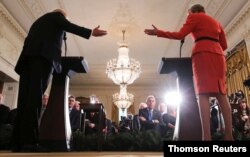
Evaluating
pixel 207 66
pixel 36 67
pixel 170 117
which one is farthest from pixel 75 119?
pixel 207 66

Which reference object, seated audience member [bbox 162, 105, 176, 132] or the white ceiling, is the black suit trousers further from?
the white ceiling

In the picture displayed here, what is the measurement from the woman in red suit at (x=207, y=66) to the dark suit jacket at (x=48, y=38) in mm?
989

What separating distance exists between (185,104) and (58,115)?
1.25 meters

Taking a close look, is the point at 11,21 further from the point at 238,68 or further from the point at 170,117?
the point at 238,68

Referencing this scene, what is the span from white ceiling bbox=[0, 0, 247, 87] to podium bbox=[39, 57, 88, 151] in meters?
3.46

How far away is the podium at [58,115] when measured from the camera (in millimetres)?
2312

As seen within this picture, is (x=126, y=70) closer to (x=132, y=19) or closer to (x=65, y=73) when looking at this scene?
(x=132, y=19)

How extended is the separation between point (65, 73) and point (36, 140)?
0.83m

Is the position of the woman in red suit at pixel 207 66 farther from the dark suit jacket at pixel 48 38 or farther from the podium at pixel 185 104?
the dark suit jacket at pixel 48 38

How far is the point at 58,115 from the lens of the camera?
2.40 meters

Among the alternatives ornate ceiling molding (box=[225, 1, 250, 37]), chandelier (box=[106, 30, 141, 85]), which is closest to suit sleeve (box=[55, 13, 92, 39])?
chandelier (box=[106, 30, 141, 85])

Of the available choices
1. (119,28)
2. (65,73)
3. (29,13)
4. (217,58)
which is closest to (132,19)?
(119,28)

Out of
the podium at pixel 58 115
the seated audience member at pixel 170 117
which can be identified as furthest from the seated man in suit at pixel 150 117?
the podium at pixel 58 115

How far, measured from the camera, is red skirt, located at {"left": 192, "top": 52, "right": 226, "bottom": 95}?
1987 mm
